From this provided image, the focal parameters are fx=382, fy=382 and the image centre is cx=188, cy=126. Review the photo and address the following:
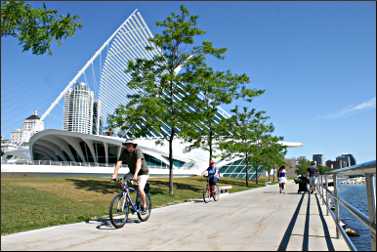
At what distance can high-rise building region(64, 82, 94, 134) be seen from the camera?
57.7 meters

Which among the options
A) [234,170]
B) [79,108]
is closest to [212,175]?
[79,108]

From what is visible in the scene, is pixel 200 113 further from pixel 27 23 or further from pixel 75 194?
pixel 27 23

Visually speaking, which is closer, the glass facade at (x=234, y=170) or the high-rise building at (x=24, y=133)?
the high-rise building at (x=24, y=133)

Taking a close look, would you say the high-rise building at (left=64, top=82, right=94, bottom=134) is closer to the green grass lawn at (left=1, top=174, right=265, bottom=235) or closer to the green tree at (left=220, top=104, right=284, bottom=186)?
the green tree at (left=220, top=104, right=284, bottom=186)

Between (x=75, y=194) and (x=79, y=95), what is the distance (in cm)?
5186

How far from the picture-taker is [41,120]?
62500 millimetres

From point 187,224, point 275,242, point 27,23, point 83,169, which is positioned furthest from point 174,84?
point 83,169

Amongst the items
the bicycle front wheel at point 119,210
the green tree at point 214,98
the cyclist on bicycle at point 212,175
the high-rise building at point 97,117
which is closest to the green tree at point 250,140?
the green tree at point 214,98

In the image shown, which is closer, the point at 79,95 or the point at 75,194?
the point at 75,194

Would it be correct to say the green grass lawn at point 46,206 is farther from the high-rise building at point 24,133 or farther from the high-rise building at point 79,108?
the high-rise building at point 24,133

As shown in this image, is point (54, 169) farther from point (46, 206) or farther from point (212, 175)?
point (46, 206)

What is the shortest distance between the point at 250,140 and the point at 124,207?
101 feet

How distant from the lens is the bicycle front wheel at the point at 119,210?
7281 millimetres

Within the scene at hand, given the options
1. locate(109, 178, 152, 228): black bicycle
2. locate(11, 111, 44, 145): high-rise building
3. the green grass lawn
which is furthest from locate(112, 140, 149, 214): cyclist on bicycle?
locate(11, 111, 44, 145): high-rise building
